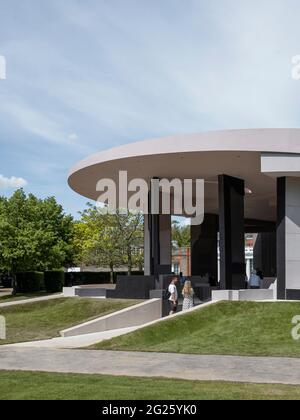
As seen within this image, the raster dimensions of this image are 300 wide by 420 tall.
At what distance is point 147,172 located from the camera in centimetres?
2595

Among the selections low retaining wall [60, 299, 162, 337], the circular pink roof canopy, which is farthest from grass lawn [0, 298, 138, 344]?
the circular pink roof canopy

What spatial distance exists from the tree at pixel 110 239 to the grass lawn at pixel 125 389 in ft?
134

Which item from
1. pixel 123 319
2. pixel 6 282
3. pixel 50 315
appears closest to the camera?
pixel 123 319

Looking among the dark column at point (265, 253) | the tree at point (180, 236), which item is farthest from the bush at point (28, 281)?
the tree at point (180, 236)

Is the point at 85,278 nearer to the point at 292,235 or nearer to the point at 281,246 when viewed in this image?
the point at 281,246

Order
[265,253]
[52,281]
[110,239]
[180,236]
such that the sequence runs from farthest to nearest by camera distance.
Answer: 1. [180,236]
2. [110,239]
3. [265,253]
4. [52,281]

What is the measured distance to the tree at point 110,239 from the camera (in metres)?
52.4

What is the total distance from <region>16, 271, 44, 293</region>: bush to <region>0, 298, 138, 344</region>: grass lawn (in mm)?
17305

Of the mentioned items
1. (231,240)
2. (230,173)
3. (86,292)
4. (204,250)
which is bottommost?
(86,292)

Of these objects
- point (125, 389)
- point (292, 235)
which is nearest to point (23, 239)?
point (292, 235)

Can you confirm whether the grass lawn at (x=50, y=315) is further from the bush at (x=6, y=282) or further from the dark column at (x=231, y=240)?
the bush at (x=6, y=282)

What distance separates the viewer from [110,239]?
5347 centimetres

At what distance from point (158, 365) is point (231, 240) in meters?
12.5
